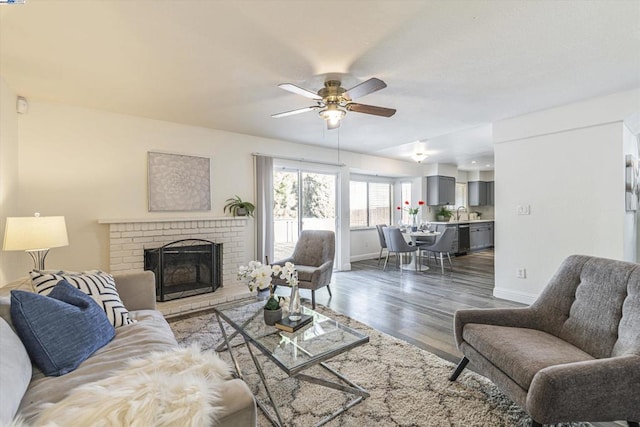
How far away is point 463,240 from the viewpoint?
286 inches

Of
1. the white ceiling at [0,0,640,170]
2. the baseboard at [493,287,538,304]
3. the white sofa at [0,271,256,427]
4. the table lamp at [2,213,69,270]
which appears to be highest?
the white ceiling at [0,0,640,170]

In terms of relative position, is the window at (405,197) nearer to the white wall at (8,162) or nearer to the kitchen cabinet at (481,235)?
the kitchen cabinet at (481,235)

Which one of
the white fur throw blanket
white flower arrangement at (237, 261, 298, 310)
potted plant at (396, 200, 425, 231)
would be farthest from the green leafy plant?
the white fur throw blanket

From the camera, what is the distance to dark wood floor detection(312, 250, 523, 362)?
274 centimetres

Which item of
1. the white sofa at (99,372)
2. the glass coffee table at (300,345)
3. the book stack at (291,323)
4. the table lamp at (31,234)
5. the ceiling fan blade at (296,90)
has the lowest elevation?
the glass coffee table at (300,345)

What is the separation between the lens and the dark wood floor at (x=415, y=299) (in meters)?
2.74

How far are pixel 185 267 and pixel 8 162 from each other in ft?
6.49

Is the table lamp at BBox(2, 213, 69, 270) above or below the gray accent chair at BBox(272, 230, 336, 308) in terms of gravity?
above

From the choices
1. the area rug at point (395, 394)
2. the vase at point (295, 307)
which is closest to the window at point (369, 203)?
the area rug at point (395, 394)

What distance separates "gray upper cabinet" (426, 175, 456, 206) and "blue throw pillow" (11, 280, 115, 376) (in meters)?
7.22

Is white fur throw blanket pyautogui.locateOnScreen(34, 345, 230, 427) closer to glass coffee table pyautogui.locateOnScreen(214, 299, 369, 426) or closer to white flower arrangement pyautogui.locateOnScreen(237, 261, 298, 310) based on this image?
glass coffee table pyautogui.locateOnScreen(214, 299, 369, 426)

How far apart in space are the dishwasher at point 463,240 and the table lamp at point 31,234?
295 inches

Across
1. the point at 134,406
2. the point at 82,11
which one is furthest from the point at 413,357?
the point at 82,11

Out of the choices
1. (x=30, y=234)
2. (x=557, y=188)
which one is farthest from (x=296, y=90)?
(x=557, y=188)
